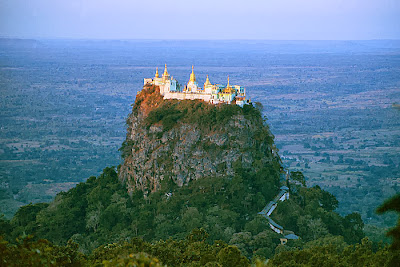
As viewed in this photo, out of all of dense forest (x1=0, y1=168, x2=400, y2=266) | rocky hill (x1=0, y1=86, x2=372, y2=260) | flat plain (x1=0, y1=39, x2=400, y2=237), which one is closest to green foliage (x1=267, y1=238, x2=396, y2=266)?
dense forest (x1=0, y1=168, x2=400, y2=266)

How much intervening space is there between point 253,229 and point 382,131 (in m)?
86.5

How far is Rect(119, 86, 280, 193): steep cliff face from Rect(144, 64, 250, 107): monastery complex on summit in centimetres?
69

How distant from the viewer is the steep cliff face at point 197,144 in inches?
2148

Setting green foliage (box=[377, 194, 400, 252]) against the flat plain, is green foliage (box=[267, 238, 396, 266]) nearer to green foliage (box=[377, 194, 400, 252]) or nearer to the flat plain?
green foliage (box=[377, 194, 400, 252])

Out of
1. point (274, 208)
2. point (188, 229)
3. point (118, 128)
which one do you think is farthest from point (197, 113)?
point (118, 128)

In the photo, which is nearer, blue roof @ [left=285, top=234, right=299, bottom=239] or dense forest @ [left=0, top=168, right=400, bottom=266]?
dense forest @ [left=0, top=168, right=400, bottom=266]

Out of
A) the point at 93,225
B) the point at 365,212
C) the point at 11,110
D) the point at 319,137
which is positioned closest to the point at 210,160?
the point at 93,225

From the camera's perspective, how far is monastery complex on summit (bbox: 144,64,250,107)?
56.6 metres

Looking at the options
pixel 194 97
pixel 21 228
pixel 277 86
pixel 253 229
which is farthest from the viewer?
pixel 277 86

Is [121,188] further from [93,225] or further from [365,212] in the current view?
[365,212]

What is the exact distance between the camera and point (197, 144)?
5544cm

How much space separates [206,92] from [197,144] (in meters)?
5.00

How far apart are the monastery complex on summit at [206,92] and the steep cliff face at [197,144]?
0.69m

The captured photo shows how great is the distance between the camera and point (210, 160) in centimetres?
5472
